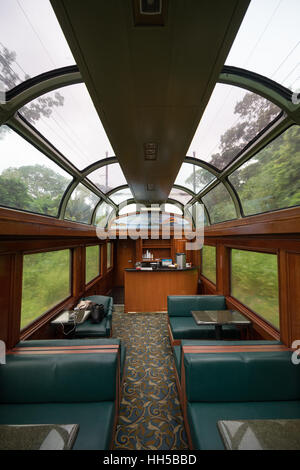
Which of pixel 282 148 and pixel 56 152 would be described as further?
pixel 56 152

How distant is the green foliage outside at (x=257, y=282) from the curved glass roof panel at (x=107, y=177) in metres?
3.63

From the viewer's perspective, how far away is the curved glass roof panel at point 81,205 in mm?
4527

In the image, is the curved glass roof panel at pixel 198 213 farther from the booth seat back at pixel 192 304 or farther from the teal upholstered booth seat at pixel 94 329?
the teal upholstered booth seat at pixel 94 329

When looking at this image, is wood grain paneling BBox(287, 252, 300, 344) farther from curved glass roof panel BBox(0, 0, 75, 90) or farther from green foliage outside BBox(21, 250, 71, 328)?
green foliage outside BBox(21, 250, 71, 328)

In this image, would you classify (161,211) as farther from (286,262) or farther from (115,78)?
(115,78)

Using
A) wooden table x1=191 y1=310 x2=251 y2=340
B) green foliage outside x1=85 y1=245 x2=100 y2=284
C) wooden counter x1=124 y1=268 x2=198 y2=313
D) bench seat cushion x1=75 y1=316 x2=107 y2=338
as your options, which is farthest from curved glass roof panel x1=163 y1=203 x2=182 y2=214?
bench seat cushion x1=75 y1=316 x2=107 y2=338

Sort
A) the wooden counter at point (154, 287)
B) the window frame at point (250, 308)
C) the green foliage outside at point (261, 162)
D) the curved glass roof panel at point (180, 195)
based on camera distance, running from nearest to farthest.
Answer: the green foliage outside at point (261, 162) → the window frame at point (250, 308) → the wooden counter at point (154, 287) → the curved glass roof panel at point (180, 195)

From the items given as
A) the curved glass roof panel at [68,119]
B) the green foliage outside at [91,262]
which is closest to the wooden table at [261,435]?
the curved glass roof panel at [68,119]

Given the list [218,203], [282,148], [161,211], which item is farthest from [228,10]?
[161,211]

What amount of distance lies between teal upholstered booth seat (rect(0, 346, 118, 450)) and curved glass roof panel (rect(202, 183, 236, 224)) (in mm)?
3945

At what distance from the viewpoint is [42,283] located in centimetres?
352

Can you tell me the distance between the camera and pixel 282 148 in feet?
8.06

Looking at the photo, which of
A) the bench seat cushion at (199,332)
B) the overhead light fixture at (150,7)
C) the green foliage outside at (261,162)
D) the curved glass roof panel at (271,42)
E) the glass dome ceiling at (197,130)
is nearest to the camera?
the overhead light fixture at (150,7)

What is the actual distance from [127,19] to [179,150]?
4.45 ft
